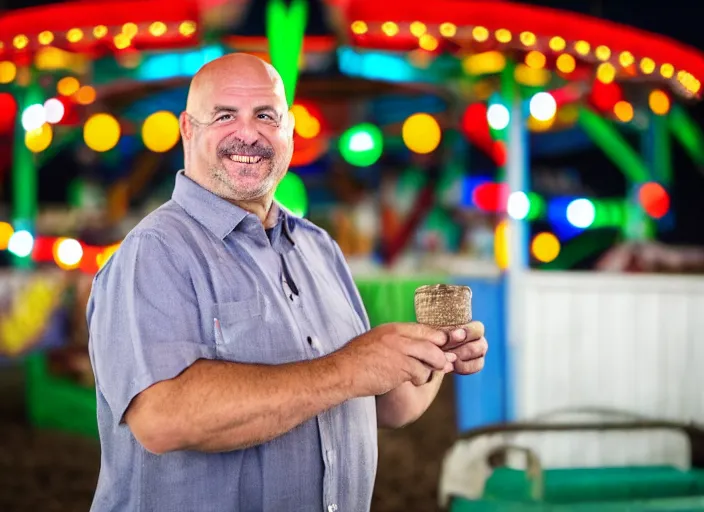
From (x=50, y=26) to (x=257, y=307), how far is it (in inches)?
182

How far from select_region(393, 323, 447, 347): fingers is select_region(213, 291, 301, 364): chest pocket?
27cm

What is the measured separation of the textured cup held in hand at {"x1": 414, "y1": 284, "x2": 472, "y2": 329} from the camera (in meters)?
1.55

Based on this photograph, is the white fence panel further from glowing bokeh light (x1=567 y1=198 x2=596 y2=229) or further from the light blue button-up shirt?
the light blue button-up shirt

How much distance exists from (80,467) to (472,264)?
223 inches

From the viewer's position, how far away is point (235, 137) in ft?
5.73

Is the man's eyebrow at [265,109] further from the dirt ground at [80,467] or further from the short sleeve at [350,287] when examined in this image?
the dirt ground at [80,467]

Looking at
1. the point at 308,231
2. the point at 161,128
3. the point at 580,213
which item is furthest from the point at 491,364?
the point at 161,128

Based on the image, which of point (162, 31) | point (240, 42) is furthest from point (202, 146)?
point (240, 42)

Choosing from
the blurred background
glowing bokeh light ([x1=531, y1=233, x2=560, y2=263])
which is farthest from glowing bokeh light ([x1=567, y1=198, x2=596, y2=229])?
glowing bokeh light ([x1=531, y1=233, x2=560, y2=263])

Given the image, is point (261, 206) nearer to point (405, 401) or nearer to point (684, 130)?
point (405, 401)

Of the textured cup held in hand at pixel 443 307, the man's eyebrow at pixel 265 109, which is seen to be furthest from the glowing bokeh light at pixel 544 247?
the textured cup held in hand at pixel 443 307

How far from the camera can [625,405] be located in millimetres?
4438

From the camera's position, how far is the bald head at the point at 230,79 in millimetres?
1743

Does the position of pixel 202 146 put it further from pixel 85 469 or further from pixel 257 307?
pixel 85 469
